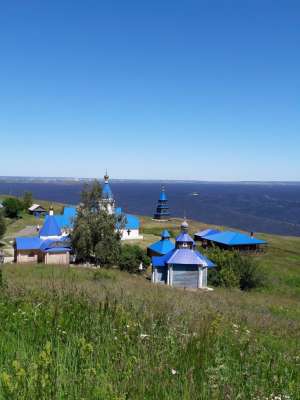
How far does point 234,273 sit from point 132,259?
9.37m

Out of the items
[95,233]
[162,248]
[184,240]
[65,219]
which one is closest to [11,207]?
[65,219]

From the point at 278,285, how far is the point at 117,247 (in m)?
16.3

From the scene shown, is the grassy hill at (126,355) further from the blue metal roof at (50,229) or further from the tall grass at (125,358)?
the blue metal roof at (50,229)

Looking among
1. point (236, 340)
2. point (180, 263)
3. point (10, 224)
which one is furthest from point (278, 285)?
point (10, 224)

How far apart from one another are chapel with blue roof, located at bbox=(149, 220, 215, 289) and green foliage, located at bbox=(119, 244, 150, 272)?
336 centimetres

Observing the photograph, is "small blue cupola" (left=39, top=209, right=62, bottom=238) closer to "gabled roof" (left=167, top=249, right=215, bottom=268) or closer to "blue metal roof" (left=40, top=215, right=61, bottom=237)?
"blue metal roof" (left=40, top=215, right=61, bottom=237)

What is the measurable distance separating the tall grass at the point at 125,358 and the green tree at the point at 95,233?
1096 inches

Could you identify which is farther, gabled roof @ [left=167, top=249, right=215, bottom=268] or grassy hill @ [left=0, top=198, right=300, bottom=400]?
gabled roof @ [left=167, top=249, right=215, bottom=268]

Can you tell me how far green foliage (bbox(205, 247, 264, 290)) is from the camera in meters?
32.4

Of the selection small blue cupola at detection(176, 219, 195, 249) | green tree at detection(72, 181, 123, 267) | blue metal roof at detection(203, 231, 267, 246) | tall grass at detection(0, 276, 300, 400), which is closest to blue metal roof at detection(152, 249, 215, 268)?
small blue cupola at detection(176, 219, 195, 249)

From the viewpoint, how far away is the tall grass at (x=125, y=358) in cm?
259

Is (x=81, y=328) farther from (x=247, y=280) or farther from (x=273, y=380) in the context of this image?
(x=247, y=280)

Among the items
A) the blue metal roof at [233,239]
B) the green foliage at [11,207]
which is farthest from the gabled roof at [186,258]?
the green foliage at [11,207]

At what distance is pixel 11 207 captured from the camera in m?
68.1
